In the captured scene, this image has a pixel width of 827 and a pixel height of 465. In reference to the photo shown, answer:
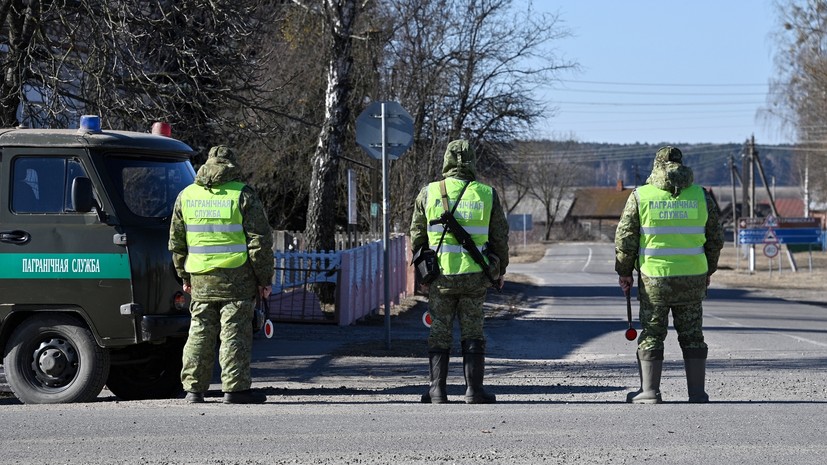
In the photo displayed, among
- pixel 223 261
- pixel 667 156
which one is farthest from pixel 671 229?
pixel 223 261

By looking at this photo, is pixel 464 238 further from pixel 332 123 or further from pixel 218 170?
pixel 332 123

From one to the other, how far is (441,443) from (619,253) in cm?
261

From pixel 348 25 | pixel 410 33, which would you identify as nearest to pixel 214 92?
pixel 348 25

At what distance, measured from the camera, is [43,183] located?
9.08 meters

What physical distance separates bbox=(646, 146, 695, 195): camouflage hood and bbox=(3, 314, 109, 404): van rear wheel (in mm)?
4414

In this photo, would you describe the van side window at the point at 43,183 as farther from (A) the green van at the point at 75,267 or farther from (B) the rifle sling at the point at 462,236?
(B) the rifle sling at the point at 462,236

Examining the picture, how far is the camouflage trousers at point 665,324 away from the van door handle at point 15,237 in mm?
4714

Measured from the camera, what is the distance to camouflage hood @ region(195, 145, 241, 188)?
8508 mm

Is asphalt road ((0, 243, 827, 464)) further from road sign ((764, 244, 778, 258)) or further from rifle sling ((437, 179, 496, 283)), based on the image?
road sign ((764, 244, 778, 258))

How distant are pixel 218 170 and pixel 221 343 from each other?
4.17ft

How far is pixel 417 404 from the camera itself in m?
8.95

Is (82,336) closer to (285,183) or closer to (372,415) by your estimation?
(372,415)

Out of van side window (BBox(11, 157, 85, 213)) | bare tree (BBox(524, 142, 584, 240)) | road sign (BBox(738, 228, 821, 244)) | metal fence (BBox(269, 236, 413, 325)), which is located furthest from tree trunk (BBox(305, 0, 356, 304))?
bare tree (BBox(524, 142, 584, 240))

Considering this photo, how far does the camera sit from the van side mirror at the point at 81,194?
875 cm
